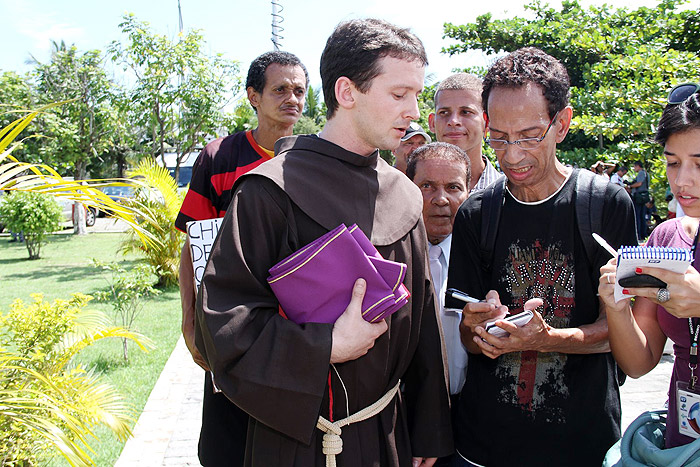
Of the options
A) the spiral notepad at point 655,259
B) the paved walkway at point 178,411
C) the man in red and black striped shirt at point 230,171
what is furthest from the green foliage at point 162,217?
the spiral notepad at point 655,259

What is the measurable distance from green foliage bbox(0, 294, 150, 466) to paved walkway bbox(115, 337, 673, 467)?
2.22 ft

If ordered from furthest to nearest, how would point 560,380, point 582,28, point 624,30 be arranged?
point 582,28
point 624,30
point 560,380

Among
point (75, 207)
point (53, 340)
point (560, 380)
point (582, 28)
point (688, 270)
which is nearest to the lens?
point (688, 270)

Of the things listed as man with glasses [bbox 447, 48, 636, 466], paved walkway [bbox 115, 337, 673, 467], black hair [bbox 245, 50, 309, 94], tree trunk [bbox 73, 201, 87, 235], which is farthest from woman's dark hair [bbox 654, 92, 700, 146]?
tree trunk [bbox 73, 201, 87, 235]

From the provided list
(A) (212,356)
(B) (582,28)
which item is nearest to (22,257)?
(B) (582,28)

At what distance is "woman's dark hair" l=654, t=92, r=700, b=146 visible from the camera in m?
1.91

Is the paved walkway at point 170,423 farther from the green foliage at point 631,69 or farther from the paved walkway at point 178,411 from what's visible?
the green foliage at point 631,69

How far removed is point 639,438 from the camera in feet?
5.95

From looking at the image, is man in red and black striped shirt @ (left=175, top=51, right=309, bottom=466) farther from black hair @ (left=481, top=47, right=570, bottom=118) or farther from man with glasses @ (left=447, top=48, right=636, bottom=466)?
black hair @ (left=481, top=47, right=570, bottom=118)

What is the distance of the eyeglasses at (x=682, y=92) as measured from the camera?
1.99 metres

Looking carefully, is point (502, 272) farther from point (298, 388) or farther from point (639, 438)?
point (298, 388)

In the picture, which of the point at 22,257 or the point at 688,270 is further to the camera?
the point at 22,257

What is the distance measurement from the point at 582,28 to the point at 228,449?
1020cm

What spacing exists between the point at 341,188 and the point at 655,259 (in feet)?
3.28
